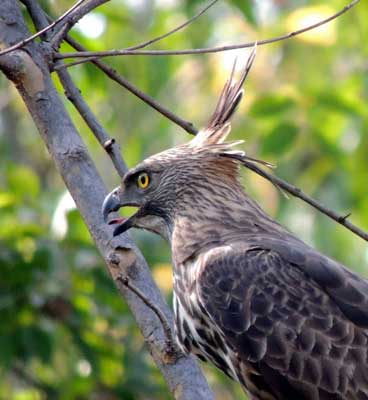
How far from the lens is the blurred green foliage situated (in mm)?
7438

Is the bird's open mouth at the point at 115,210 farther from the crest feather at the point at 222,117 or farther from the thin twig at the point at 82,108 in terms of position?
the crest feather at the point at 222,117

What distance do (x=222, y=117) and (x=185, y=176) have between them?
0.34 metres

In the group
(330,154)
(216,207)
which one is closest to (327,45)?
(330,154)

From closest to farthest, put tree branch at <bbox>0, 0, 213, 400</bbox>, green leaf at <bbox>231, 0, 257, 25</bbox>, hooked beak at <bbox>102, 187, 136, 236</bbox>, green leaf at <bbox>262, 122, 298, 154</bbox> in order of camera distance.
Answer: tree branch at <bbox>0, 0, 213, 400</bbox>
hooked beak at <bbox>102, 187, 136, 236</bbox>
green leaf at <bbox>231, 0, 257, 25</bbox>
green leaf at <bbox>262, 122, 298, 154</bbox>

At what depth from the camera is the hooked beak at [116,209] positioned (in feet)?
16.2

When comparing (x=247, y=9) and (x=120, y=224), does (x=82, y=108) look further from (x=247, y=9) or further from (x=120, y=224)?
(x=247, y=9)

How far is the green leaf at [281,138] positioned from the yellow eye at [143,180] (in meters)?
2.36

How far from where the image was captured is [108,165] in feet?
38.9

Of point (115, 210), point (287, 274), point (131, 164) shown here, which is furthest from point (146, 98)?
point (131, 164)

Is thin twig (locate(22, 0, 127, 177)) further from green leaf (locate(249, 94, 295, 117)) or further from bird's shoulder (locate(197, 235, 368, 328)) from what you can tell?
green leaf (locate(249, 94, 295, 117))

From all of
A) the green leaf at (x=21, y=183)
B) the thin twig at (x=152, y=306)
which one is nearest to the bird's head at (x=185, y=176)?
the thin twig at (x=152, y=306)

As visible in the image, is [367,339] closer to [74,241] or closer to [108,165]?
[74,241]

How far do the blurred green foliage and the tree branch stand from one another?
142 centimetres

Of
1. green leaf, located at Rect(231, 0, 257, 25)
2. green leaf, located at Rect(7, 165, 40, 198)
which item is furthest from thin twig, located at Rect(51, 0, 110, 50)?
green leaf, located at Rect(231, 0, 257, 25)
